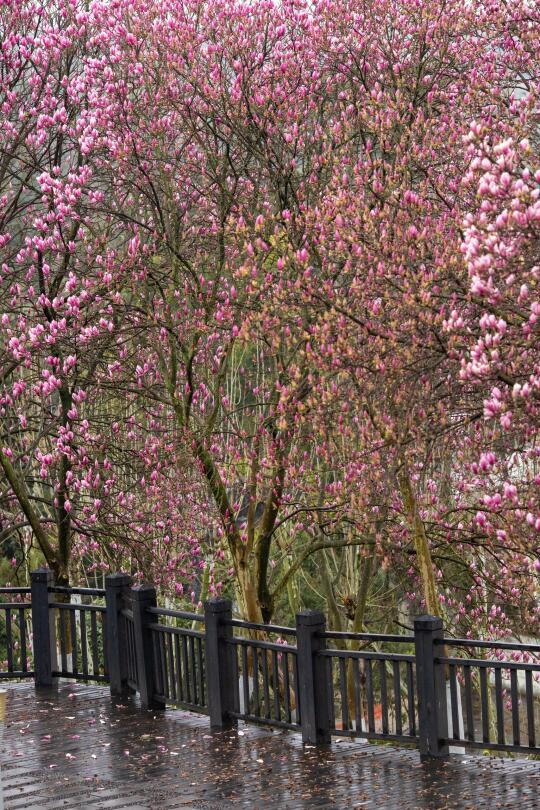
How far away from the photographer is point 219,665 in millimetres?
12992

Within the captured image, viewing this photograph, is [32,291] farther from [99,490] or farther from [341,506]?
[341,506]

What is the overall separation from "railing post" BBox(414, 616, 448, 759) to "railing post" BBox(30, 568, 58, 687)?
6.64 m

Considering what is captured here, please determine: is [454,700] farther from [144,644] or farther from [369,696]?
[144,644]

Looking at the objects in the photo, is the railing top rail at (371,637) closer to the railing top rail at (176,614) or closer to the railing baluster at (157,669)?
the railing top rail at (176,614)

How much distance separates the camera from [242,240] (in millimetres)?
14281

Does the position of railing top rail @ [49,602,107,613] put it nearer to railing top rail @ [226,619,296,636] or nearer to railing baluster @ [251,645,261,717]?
railing top rail @ [226,619,296,636]

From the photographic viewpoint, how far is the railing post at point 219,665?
1294 cm

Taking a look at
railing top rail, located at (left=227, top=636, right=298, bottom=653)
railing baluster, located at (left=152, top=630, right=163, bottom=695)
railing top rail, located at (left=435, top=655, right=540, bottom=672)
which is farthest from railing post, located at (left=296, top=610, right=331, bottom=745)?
railing baluster, located at (left=152, top=630, right=163, bottom=695)

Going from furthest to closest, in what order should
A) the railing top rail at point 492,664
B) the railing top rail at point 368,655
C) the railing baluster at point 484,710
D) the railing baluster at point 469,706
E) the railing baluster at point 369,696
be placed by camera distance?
the railing baluster at point 369,696 → the railing top rail at point 368,655 → the railing baluster at point 484,710 → the railing baluster at point 469,706 → the railing top rail at point 492,664

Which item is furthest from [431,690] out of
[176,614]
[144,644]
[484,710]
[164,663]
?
[144,644]

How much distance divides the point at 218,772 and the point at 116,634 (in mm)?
4689

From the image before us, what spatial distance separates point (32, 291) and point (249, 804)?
10173mm

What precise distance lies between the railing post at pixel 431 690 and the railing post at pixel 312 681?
1.25 metres

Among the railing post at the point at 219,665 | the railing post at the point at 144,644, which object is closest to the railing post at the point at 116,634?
the railing post at the point at 144,644
